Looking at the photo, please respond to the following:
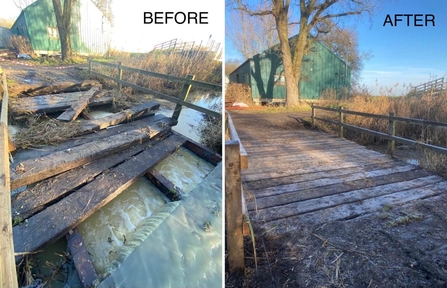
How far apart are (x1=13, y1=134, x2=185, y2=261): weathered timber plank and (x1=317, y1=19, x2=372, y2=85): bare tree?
343 inches

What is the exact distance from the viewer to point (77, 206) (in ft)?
4.26

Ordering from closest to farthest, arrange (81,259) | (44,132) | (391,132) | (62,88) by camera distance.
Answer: (81,259)
(44,132)
(62,88)
(391,132)

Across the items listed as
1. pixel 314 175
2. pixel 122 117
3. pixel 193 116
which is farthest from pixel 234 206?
pixel 122 117

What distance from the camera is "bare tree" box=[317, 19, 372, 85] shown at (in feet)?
30.3

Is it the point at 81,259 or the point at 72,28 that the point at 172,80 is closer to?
the point at 72,28

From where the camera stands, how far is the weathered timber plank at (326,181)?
6.57 feet

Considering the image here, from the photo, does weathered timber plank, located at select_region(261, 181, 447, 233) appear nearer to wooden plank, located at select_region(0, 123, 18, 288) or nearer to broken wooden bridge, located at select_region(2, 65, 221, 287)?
broken wooden bridge, located at select_region(2, 65, 221, 287)

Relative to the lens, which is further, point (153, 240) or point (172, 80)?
point (172, 80)

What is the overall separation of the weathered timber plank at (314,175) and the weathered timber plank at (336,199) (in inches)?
13.1

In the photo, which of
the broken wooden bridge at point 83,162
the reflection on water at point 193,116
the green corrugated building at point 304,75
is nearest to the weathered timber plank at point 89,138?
the broken wooden bridge at point 83,162

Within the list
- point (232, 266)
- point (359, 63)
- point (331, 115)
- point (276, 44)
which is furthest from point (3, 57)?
point (359, 63)

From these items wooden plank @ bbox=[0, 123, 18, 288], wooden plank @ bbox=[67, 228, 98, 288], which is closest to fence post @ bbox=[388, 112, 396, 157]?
wooden plank @ bbox=[67, 228, 98, 288]

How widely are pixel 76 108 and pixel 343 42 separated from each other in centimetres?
1015

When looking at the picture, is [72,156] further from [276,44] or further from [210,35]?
[276,44]
